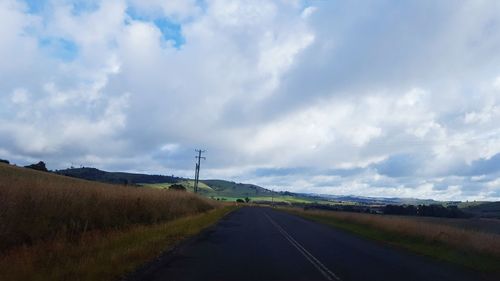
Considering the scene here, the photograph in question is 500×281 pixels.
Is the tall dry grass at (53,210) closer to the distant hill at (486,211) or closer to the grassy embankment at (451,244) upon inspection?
the grassy embankment at (451,244)

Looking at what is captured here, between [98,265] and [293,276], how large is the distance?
16.8ft

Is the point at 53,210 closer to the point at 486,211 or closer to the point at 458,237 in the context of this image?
the point at 458,237

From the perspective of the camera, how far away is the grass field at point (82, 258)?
1171cm

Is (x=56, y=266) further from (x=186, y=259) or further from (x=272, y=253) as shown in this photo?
(x=272, y=253)

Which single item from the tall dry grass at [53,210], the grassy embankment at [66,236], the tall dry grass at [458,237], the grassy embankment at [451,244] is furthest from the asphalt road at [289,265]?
the tall dry grass at [53,210]

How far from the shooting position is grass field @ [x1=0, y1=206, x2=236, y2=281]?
38.4 ft

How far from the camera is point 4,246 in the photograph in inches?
611

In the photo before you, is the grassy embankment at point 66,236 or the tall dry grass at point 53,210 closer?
the grassy embankment at point 66,236

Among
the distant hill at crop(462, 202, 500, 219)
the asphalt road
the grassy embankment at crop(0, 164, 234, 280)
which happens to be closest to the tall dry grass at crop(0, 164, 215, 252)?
the grassy embankment at crop(0, 164, 234, 280)

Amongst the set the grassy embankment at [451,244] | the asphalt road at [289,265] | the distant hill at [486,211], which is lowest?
the asphalt road at [289,265]

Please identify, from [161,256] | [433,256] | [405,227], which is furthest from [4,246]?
[405,227]

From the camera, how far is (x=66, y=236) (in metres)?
18.8

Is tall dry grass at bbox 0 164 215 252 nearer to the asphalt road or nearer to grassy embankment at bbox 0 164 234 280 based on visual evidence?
grassy embankment at bbox 0 164 234 280

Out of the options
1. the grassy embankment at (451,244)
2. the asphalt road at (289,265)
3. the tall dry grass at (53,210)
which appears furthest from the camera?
the grassy embankment at (451,244)
